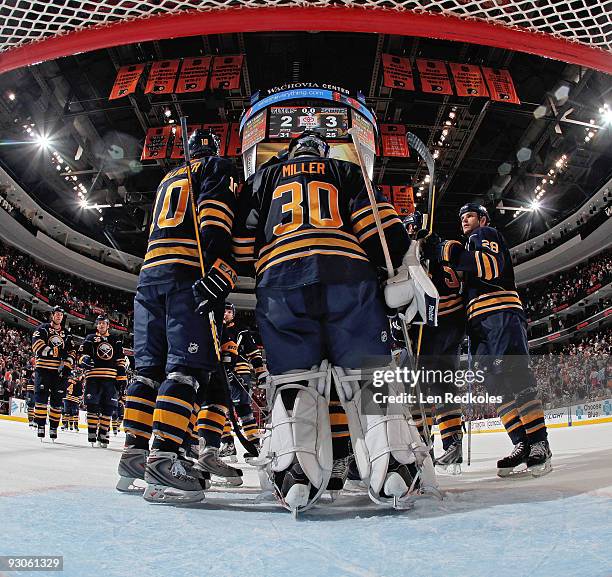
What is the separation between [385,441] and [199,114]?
14.5 meters

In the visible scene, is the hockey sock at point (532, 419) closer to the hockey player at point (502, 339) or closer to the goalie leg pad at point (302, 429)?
the hockey player at point (502, 339)

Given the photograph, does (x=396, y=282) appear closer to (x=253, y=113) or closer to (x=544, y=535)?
(x=544, y=535)

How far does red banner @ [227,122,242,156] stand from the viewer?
11.8m

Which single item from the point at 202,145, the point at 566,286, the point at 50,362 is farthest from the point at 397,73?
the point at 566,286

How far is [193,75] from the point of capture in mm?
10992

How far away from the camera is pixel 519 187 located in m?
17.8

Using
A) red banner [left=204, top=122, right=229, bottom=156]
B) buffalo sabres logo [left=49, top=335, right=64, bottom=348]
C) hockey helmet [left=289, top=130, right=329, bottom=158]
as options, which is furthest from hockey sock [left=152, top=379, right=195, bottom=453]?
red banner [left=204, top=122, right=229, bottom=156]

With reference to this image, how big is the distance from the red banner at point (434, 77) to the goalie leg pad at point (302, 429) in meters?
9.64

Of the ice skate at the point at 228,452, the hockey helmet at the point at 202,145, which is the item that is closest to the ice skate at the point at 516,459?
the hockey helmet at the point at 202,145

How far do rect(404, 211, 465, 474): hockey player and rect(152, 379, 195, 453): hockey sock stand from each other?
154cm

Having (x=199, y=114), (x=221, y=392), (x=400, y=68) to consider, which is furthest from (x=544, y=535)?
(x=199, y=114)

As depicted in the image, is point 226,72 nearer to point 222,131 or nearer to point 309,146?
point 222,131

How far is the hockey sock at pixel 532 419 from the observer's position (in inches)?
101

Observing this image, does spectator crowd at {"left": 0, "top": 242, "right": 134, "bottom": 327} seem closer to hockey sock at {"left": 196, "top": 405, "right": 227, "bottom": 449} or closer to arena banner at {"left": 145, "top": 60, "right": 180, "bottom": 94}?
arena banner at {"left": 145, "top": 60, "right": 180, "bottom": 94}
